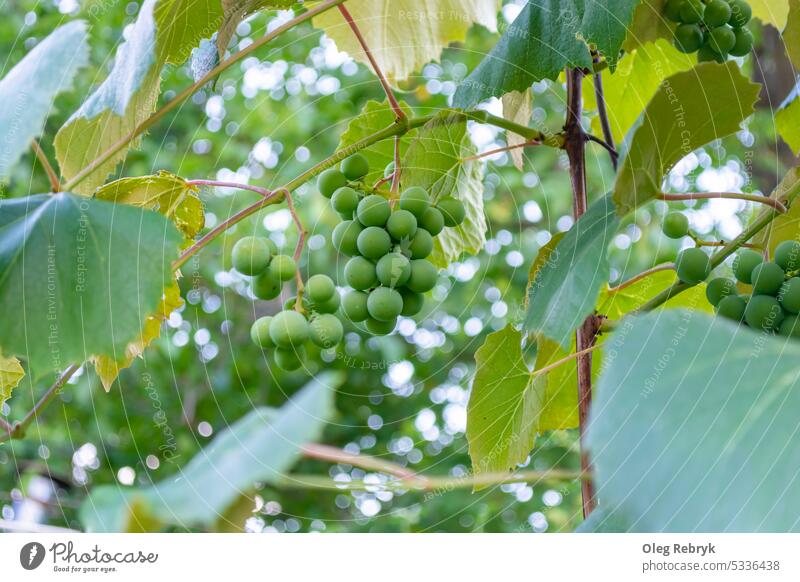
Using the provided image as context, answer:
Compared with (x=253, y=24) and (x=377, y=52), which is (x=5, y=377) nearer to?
(x=377, y=52)

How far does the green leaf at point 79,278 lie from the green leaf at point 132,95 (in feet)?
0.21

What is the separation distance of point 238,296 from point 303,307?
5.14 feet

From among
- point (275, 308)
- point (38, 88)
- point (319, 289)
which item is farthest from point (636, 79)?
point (275, 308)

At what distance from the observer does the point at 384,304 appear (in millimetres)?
457

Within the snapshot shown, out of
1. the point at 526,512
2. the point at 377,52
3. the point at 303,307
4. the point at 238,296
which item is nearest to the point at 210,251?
the point at 238,296

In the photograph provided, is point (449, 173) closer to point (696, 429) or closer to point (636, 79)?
point (636, 79)

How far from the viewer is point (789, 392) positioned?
0.26 metres

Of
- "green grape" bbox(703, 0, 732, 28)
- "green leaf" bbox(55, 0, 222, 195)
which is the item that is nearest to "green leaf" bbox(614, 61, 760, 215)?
"green grape" bbox(703, 0, 732, 28)

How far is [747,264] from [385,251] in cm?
19

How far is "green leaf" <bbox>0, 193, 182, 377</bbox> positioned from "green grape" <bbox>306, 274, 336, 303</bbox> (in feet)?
0.27

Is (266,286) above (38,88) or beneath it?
beneath

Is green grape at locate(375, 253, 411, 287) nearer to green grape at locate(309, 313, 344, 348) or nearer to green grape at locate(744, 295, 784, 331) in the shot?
green grape at locate(309, 313, 344, 348)

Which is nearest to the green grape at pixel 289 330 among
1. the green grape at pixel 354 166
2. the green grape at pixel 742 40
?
the green grape at pixel 354 166

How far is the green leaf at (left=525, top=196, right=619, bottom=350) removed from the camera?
0.39 meters
